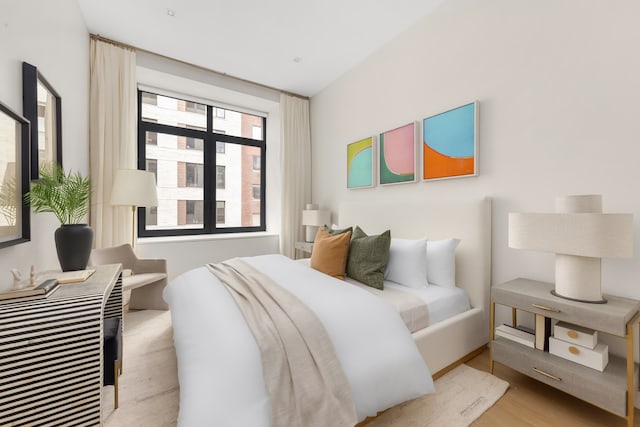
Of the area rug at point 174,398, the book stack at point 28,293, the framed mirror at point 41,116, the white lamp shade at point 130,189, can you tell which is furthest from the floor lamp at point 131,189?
the book stack at point 28,293

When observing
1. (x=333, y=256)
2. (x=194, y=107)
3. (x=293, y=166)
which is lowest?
(x=333, y=256)

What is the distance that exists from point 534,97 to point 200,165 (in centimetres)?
397

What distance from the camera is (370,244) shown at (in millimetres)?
2205

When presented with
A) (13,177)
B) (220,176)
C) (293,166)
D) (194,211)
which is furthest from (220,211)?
(13,177)

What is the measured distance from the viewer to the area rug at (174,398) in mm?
1418

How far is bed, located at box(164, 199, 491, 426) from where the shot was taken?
103 centimetres

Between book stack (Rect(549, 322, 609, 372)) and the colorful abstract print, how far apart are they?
1.20m

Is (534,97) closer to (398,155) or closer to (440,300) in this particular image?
(398,155)

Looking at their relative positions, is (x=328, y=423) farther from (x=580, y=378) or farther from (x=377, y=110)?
(x=377, y=110)

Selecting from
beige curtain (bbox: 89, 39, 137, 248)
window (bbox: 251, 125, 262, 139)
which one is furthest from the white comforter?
window (bbox: 251, 125, 262, 139)

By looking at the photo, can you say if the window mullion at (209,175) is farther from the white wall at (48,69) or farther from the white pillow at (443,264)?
the white pillow at (443,264)

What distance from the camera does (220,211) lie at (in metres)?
4.29

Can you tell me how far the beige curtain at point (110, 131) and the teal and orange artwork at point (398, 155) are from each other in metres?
2.85

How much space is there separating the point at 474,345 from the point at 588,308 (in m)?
0.82
